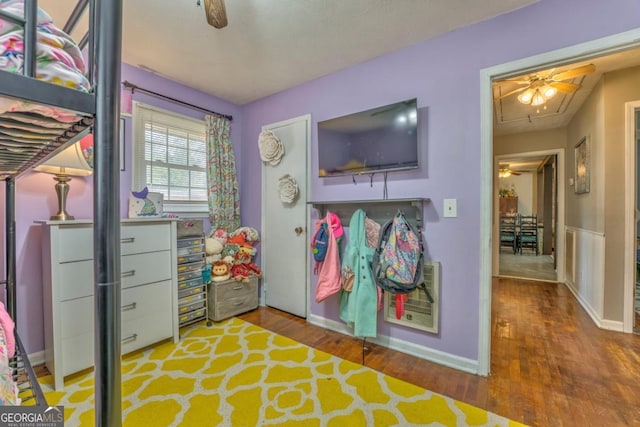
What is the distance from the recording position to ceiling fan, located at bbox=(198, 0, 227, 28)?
Result: 1.21 meters

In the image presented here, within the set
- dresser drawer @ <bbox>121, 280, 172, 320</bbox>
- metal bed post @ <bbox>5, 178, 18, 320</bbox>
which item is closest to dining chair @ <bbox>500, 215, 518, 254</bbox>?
dresser drawer @ <bbox>121, 280, 172, 320</bbox>

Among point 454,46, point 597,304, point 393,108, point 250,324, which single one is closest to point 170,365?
point 250,324

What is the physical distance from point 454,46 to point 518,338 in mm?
2396

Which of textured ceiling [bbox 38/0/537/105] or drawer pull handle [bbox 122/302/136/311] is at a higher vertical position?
textured ceiling [bbox 38/0/537/105]

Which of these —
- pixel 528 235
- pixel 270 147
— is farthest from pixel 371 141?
pixel 528 235

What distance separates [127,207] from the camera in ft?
8.15

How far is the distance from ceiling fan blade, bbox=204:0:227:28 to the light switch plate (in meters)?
1.75

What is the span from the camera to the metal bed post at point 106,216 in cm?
58

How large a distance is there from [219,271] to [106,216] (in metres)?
2.25

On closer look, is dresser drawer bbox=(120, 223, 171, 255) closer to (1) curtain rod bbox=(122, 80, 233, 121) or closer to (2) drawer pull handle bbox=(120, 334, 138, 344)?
(2) drawer pull handle bbox=(120, 334, 138, 344)

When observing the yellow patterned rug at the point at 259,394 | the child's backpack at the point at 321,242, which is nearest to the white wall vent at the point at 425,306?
the yellow patterned rug at the point at 259,394

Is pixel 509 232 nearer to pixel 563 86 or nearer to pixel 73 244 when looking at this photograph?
pixel 563 86

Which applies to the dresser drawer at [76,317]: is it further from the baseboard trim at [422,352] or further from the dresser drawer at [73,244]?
the baseboard trim at [422,352]

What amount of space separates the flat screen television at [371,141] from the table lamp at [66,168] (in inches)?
69.0
